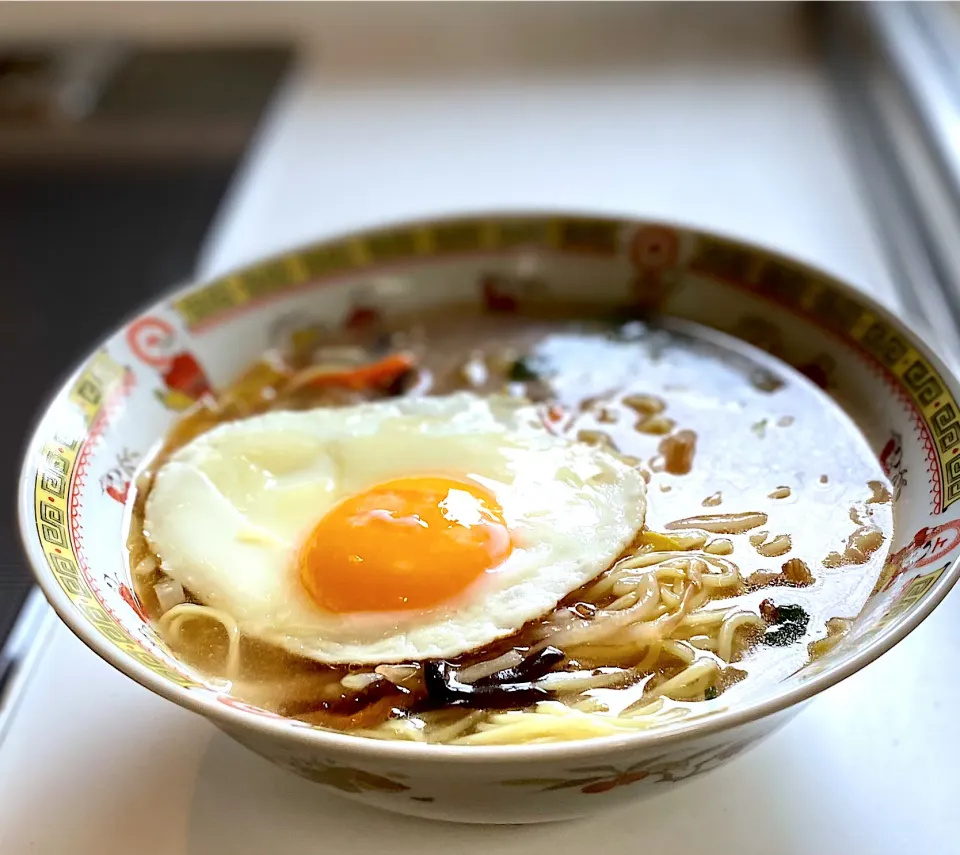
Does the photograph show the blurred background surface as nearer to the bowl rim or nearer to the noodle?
the noodle

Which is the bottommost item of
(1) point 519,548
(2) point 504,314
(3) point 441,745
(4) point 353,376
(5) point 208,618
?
(3) point 441,745

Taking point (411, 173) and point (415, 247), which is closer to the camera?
point (415, 247)

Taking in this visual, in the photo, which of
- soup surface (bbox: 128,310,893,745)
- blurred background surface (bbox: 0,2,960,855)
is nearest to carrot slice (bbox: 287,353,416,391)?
soup surface (bbox: 128,310,893,745)

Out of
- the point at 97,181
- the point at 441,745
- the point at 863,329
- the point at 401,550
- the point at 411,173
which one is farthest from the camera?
the point at 97,181

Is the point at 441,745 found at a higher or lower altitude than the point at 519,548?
lower

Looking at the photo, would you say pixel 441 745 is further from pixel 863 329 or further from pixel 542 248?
pixel 542 248

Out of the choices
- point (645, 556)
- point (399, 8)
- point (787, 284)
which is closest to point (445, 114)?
point (399, 8)

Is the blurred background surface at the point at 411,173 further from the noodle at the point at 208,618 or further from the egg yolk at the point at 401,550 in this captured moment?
the egg yolk at the point at 401,550

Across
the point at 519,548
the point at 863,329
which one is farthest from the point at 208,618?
the point at 863,329
